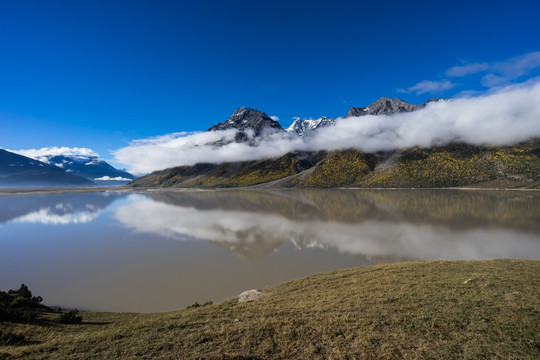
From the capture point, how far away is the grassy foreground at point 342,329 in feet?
36.7

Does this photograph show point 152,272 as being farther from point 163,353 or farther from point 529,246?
point 529,246

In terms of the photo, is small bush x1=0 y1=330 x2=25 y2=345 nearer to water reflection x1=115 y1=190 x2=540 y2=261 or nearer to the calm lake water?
the calm lake water

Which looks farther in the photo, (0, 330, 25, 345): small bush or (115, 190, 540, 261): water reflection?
(115, 190, 540, 261): water reflection

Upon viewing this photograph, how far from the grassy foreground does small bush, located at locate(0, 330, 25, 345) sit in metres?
0.64

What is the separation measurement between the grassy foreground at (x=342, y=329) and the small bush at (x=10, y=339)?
2.10 ft

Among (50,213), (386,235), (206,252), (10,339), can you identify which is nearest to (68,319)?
(10,339)

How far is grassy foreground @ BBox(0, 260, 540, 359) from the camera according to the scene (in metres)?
11.2

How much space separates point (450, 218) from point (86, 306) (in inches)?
3220

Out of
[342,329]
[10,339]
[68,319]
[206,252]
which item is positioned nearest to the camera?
[342,329]

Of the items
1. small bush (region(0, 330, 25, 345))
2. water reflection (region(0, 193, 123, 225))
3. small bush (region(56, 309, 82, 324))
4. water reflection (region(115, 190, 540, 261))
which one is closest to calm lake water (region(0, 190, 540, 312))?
water reflection (region(115, 190, 540, 261))

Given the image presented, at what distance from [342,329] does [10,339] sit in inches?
700

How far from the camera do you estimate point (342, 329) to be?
517 inches

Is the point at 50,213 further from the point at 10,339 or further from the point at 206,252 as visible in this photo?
the point at 10,339

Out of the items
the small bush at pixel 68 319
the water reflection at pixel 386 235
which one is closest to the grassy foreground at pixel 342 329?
the small bush at pixel 68 319
